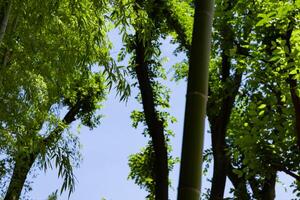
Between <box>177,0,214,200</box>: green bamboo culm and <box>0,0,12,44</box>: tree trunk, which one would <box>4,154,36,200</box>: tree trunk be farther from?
<box>177,0,214,200</box>: green bamboo culm

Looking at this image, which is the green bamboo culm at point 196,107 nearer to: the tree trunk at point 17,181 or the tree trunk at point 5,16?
the tree trunk at point 5,16

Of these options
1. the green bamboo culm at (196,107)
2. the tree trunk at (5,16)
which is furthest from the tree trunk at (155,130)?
the green bamboo culm at (196,107)

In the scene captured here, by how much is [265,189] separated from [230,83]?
2.56 metres

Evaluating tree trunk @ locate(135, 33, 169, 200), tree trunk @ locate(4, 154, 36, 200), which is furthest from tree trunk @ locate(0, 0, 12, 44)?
tree trunk @ locate(4, 154, 36, 200)

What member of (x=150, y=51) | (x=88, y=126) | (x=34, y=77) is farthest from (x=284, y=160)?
(x=88, y=126)

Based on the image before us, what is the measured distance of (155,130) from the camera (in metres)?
11.9

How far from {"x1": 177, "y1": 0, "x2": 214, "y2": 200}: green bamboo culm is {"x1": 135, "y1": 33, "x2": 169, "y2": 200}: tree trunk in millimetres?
8447

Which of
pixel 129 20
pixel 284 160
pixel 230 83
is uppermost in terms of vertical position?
pixel 230 83

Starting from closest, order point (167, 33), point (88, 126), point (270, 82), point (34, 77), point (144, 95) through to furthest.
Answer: point (34, 77) → point (270, 82) → point (144, 95) → point (167, 33) → point (88, 126)

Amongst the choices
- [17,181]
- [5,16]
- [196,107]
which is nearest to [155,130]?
[17,181]

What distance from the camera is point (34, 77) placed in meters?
7.26

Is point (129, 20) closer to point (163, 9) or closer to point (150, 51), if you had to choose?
point (150, 51)

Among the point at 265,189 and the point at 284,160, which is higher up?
the point at 265,189

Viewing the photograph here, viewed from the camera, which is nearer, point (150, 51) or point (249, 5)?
point (150, 51)
